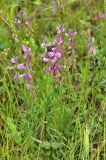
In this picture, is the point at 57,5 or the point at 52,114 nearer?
the point at 52,114

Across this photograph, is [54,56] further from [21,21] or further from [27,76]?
[21,21]

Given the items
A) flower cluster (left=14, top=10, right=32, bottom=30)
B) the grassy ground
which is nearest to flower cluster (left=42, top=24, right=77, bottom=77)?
the grassy ground

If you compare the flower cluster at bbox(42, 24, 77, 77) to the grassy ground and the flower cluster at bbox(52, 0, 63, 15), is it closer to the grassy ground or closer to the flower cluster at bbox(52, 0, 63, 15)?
the grassy ground

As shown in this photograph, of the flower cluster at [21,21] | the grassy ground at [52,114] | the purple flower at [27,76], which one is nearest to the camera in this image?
the grassy ground at [52,114]

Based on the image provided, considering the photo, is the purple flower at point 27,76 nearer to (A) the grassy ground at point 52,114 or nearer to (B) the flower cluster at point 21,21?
(A) the grassy ground at point 52,114

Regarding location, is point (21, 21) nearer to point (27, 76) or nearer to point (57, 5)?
point (57, 5)

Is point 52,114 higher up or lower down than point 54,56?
lower down

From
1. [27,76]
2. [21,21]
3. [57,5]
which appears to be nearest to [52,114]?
[27,76]

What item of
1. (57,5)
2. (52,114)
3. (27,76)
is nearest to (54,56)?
(27,76)

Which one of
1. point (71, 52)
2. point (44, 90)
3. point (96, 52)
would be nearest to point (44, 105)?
point (44, 90)

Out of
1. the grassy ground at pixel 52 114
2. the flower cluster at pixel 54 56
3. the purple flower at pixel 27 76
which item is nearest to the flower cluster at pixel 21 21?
the grassy ground at pixel 52 114

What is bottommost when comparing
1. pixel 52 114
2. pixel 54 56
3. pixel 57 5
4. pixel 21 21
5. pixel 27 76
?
pixel 52 114
